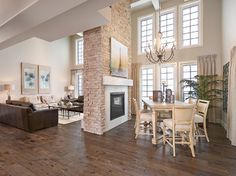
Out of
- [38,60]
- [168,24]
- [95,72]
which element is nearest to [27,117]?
[95,72]

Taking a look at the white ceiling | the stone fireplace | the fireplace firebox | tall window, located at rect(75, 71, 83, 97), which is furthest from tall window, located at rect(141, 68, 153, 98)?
tall window, located at rect(75, 71, 83, 97)

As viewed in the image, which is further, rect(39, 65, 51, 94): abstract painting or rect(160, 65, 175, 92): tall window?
rect(39, 65, 51, 94): abstract painting

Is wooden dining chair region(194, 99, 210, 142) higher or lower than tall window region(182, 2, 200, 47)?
lower

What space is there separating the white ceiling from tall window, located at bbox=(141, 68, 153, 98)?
402 centimetres

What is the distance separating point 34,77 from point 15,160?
6.39 m

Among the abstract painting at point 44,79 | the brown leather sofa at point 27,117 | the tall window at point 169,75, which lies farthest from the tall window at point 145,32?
the abstract painting at point 44,79

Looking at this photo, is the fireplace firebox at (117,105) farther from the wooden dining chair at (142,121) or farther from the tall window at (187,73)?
the tall window at (187,73)

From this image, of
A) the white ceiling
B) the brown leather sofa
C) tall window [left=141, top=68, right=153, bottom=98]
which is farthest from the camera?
tall window [left=141, top=68, right=153, bottom=98]

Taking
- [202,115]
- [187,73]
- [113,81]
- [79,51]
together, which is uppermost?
[79,51]

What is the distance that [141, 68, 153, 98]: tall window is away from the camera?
7352mm

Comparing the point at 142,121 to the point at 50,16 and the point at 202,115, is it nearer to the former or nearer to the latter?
the point at 202,115

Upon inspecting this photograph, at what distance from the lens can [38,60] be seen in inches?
339

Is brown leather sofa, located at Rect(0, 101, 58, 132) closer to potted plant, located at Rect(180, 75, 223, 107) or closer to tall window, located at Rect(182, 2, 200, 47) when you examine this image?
potted plant, located at Rect(180, 75, 223, 107)

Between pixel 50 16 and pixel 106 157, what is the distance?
109 inches
